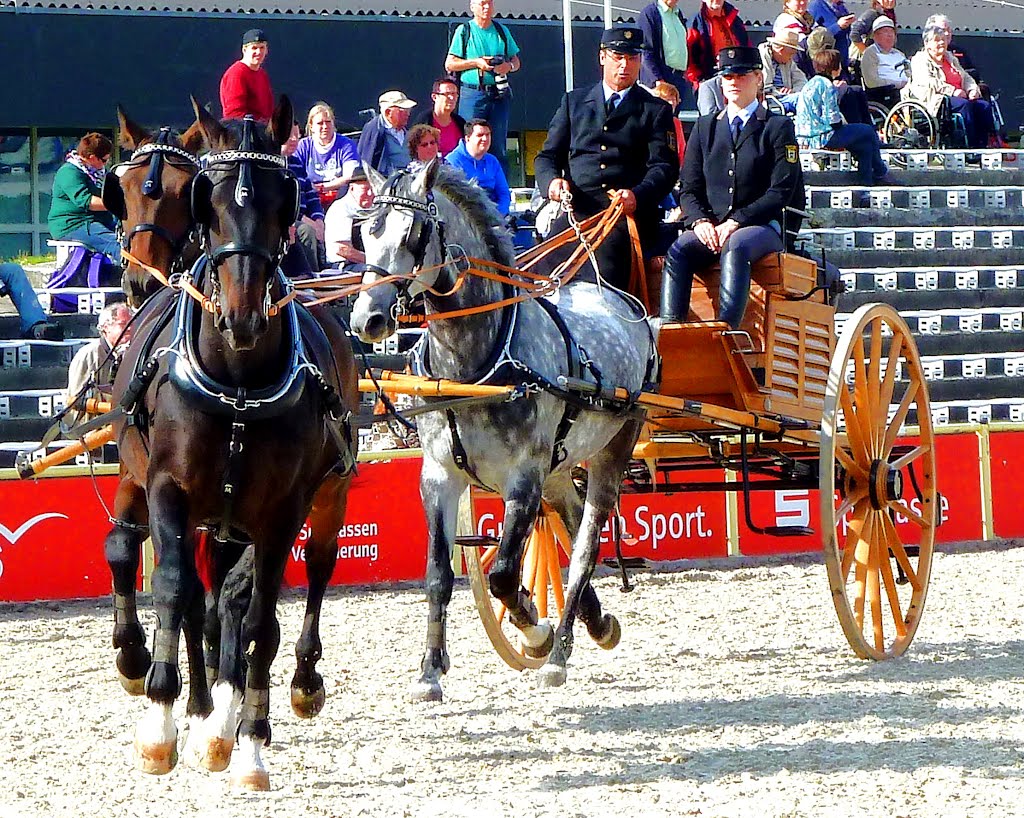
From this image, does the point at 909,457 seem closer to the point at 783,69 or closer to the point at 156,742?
the point at 156,742

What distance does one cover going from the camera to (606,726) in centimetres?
625

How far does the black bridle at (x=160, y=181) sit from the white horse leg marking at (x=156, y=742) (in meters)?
1.57

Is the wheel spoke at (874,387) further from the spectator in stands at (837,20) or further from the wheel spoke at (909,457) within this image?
the spectator in stands at (837,20)

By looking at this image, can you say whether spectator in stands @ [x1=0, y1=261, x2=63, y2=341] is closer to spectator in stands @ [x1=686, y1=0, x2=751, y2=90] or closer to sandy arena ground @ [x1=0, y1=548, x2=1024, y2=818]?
sandy arena ground @ [x1=0, y1=548, x2=1024, y2=818]

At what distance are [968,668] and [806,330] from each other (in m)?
1.73

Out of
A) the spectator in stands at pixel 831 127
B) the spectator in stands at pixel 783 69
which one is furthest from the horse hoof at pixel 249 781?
the spectator in stands at pixel 831 127

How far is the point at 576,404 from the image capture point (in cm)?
670

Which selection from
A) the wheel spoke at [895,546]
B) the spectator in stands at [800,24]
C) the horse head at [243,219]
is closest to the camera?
the horse head at [243,219]

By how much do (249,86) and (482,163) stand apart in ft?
7.69

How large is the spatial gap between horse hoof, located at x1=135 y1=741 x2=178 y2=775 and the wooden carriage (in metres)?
2.34

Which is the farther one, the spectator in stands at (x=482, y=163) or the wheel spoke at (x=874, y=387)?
the spectator in stands at (x=482, y=163)

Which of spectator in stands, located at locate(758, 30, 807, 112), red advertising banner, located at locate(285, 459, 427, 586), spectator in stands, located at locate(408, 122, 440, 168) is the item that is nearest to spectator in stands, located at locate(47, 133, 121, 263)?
spectator in stands, located at locate(408, 122, 440, 168)

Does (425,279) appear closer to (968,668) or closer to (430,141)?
(968,668)

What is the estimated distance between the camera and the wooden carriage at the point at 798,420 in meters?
7.33
